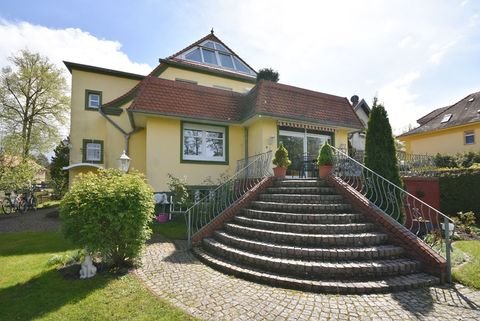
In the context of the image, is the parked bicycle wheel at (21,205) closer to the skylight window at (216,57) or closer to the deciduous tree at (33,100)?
the deciduous tree at (33,100)

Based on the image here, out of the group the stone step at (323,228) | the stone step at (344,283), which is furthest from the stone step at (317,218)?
the stone step at (344,283)

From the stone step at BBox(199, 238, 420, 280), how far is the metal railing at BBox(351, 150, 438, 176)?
8150 millimetres

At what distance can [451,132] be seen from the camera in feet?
71.5

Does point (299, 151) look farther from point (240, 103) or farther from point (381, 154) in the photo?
point (381, 154)

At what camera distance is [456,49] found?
26.0ft

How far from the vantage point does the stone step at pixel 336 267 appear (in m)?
4.71

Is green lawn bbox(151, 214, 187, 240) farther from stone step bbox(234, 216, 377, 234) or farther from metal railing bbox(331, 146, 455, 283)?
metal railing bbox(331, 146, 455, 283)

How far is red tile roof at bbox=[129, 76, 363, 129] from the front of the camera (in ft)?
37.3

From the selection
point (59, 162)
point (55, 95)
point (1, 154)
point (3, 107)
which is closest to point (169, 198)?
point (1, 154)

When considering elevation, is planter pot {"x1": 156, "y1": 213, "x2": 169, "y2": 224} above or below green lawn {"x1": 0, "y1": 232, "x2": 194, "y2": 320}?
above

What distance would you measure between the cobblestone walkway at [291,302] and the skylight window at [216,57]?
54.5ft

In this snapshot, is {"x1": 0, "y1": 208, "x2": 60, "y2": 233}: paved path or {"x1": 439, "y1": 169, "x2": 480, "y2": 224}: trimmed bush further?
{"x1": 439, "y1": 169, "x2": 480, "y2": 224}: trimmed bush

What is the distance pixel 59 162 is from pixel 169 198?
53.3ft

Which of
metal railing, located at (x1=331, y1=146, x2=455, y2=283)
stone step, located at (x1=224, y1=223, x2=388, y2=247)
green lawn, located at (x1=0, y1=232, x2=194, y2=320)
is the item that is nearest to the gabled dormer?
metal railing, located at (x1=331, y1=146, x2=455, y2=283)
